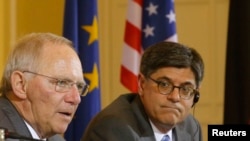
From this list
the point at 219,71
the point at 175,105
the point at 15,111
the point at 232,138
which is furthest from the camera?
the point at 219,71

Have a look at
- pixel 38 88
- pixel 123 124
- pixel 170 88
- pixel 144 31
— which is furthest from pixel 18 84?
pixel 144 31

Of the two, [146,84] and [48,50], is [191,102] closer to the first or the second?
[146,84]

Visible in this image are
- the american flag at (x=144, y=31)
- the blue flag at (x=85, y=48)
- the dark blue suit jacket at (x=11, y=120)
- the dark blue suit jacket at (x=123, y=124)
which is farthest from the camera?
the american flag at (x=144, y=31)

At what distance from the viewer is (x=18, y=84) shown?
2.01 m

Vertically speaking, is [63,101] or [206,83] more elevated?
[63,101]

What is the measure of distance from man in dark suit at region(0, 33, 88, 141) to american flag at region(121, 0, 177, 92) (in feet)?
5.87

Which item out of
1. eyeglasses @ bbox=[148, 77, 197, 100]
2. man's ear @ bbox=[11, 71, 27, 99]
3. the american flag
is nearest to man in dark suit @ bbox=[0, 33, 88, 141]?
man's ear @ bbox=[11, 71, 27, 99]

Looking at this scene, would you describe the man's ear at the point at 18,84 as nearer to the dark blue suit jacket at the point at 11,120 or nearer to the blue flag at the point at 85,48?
the dark blue suit jacket at the point at 11,120

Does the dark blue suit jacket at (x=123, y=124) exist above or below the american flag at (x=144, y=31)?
below

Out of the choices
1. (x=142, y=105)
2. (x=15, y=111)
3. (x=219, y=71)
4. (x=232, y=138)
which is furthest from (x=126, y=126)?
(x=219, y=71)

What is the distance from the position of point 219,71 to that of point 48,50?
3267 mm

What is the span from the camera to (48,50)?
201 centimetres

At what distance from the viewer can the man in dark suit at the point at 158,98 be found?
247cm

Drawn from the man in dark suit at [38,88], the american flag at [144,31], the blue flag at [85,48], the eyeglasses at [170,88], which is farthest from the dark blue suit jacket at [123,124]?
the american flag at [144,31]
